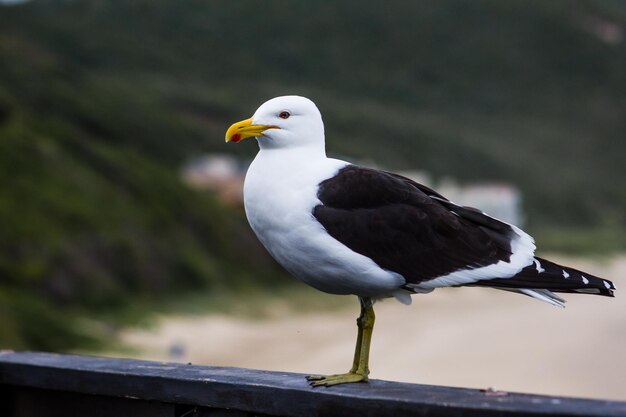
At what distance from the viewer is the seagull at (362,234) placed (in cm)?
301

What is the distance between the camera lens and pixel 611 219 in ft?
223

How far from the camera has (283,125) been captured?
323 cm

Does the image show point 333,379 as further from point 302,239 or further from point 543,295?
point 543,295

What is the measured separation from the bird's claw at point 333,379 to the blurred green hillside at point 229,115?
1393 centimetres

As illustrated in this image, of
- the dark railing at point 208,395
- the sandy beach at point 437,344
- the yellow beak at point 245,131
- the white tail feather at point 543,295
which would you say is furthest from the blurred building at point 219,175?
the white tail feather at point 543,295

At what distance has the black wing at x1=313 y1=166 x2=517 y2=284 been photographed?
307 cm

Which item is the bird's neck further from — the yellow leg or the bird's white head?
the yellow leg

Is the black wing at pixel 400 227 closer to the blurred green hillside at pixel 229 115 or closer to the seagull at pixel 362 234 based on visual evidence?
the seagull at pixel 362 234

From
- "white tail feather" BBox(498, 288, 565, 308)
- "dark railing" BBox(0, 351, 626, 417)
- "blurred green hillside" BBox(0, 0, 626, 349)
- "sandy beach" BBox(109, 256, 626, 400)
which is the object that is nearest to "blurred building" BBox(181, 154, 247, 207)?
"blurred green hillside" BBox(0, 0, 626, 349)

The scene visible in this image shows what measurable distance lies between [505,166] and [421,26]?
120 ft

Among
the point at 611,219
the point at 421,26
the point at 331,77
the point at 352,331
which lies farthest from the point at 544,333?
the point at 421,26

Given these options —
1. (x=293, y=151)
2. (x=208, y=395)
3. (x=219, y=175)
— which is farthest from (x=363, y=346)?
(x=219, y=175)

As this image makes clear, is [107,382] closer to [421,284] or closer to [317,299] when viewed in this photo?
[421,284]

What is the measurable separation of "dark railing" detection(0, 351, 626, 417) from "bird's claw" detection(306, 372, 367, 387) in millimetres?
Result: 36
